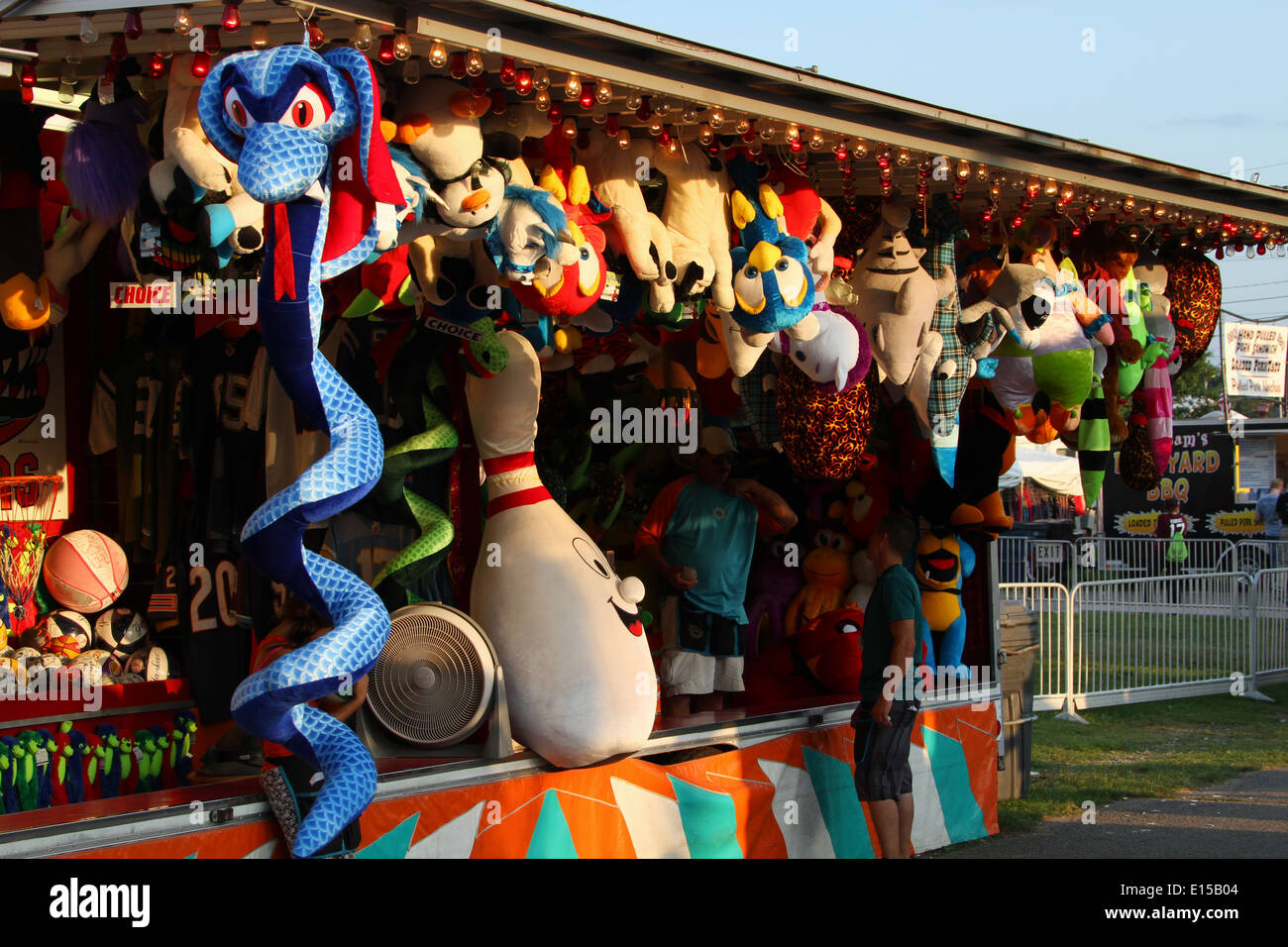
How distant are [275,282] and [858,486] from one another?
4264 mm

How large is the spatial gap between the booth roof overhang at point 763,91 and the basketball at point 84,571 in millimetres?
2036

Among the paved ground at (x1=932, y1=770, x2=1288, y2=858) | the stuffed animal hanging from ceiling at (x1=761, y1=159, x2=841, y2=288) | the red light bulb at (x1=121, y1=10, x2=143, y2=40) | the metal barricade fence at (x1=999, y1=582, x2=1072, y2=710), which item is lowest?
the paved ground at (x1=932, y1=770, x2=1288, y2=858)

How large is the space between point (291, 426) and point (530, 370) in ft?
2.76

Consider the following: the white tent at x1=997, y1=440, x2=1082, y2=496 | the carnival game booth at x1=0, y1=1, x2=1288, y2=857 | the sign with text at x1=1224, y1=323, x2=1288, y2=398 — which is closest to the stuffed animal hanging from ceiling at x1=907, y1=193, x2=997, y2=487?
the carnival game booth at x1=0, y1=1, x2=1288, y2=857

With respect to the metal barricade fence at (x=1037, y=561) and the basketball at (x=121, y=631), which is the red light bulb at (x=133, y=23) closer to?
the basketball at (x=121, y=631)

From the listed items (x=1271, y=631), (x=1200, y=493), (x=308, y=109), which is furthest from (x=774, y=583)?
(x=1200, y=493)

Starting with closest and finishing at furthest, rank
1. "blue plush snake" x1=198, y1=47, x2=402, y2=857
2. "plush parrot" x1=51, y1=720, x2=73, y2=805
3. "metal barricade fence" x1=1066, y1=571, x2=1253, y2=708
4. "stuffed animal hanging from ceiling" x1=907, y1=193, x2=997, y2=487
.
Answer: "blue plush snake" x1=198, y1=47, x2=402, y2=857 → "plush parrot" x1=51, y1=720, x2=73, y2=805 → "stuffed animal hanging from ceiling" x1=907, y1=193, x2=997, y2=487 → "metal barricade fence" x1=1066, y1=571, x2=1253, y2=708

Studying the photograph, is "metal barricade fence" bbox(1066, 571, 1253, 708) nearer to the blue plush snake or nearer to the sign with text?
the blue plush snake

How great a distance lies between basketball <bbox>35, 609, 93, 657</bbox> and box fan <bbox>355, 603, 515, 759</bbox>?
1.26 m

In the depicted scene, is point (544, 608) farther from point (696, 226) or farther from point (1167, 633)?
point (1167, 633)

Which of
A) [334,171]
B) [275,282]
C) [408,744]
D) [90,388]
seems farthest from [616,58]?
[90,388]

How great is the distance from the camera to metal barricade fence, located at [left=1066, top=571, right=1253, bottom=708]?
38.4 ft

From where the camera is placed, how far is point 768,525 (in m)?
6.41

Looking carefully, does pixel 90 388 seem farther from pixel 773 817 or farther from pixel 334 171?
pixel 773 817
